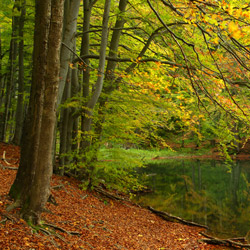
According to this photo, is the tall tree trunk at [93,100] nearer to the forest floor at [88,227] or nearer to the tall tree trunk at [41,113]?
the forest floor at [88,227]

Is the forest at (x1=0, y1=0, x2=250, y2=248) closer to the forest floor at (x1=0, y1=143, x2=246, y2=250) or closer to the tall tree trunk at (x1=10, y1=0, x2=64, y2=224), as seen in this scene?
the tall tree trunk at (x1=10, y1=0, x2=64, y2=224)

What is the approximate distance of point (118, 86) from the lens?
10227 millimetres

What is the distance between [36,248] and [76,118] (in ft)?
23.2

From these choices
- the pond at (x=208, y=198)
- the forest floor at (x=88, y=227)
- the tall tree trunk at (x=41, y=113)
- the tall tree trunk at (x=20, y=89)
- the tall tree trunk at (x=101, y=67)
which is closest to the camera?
the forest floor at (x=88, y=227)

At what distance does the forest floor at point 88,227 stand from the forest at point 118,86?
0.38 m

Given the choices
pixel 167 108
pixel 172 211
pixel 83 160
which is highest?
pixel 167 108

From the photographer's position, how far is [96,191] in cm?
993

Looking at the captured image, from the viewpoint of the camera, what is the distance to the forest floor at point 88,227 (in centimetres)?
421

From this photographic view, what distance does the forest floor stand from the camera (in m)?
4.21

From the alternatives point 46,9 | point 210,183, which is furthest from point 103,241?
point 210,183

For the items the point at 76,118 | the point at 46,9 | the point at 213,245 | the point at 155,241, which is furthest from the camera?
the point at 76,118

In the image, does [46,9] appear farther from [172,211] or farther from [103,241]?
[172,211]

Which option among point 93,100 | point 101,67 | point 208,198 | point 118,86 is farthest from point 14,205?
point 208,198

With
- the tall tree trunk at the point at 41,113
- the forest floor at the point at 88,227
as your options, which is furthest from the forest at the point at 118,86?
the forest floor at the point at 88,227
